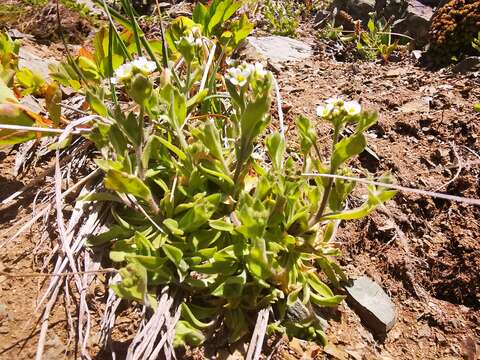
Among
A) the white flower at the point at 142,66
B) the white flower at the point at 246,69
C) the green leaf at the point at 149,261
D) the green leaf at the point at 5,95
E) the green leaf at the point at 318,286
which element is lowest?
the green leaf at the point at 318,286

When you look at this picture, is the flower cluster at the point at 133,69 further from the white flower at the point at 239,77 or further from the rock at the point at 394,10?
the rock at the point at 394,10

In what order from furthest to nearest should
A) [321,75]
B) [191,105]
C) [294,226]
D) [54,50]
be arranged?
[54,50] < [321,75] < [191,105] < [294,226]

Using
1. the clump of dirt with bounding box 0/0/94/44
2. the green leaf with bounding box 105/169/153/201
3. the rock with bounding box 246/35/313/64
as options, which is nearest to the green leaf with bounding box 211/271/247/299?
the green leaf with bounding box 105/169/153/201

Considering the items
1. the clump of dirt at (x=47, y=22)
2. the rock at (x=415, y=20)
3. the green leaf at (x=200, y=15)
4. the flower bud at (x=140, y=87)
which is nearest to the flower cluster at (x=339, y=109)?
the flower bud at (x=140, y=87)

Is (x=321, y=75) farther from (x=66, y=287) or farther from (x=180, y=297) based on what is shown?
(x=66, y=287)

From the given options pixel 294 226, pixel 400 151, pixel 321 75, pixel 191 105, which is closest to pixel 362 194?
pixel 400 151

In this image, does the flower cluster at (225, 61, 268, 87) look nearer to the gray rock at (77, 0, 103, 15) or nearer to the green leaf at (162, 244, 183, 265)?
the green leaf at (162, 244, 183, 265)
